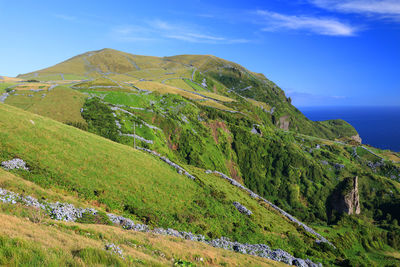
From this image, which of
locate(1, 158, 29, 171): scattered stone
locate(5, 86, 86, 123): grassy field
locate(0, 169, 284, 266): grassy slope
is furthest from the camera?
locate(5, 86, 86, 123): grassy field

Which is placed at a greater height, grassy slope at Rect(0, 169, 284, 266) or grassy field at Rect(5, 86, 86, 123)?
grassy field at Rect(5, 86, 86, 123)

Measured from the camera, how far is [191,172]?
182 ft

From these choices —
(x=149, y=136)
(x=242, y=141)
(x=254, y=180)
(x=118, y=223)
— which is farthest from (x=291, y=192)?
(x=118, y=223)

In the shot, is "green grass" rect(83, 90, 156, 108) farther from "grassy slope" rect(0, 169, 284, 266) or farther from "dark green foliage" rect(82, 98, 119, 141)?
"grassy slope" rect(0, 169, 284, 266)

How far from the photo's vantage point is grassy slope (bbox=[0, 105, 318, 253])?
30.7 meters

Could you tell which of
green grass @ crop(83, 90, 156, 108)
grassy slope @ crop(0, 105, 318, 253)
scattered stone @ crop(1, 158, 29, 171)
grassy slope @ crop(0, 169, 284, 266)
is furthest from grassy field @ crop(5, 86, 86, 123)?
grassy slope @ crop(0, 169, 284, 266)

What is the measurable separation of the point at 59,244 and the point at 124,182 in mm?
22765

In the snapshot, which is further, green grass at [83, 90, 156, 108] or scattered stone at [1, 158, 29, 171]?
green grass at [83, 90, 156, 108]

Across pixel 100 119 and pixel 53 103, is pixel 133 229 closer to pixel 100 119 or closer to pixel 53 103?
pixel 100 119

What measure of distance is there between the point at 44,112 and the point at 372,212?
154772 mm

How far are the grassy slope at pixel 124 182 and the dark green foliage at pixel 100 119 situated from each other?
18497 millimetres

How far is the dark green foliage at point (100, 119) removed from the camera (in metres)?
63.0

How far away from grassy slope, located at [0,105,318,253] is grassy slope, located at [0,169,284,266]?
487 centimetres

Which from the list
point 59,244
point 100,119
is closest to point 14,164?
point 59,244
